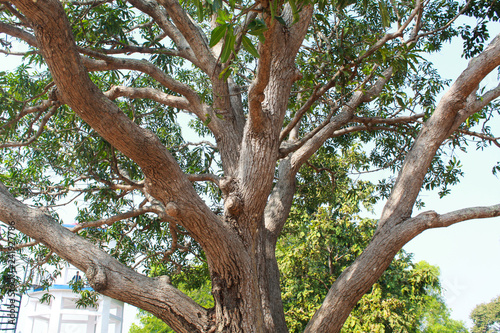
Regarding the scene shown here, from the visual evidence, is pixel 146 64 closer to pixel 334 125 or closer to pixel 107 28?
pixel 107 28

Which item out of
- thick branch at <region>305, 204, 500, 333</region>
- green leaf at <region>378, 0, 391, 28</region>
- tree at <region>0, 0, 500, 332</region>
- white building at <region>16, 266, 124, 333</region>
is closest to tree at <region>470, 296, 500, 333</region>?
white building at <region>16, 266, 124, 333</region>

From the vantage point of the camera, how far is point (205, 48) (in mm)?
4617

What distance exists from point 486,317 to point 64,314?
35.8 meters

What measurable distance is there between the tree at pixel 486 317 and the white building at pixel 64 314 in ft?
105

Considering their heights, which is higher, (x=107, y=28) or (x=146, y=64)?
(x=107, y=28)

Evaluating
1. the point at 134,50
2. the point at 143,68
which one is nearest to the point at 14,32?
the point at 143,68

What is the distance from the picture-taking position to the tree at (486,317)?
3434 cm

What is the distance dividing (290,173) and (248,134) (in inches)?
54.8

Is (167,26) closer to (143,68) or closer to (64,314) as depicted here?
(143,68)

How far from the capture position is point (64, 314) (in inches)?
628

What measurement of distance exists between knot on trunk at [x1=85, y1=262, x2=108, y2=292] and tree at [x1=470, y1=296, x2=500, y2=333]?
39855 millimetres

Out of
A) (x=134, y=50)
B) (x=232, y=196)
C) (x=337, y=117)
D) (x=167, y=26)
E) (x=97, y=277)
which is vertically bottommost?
(x=97, y=277)

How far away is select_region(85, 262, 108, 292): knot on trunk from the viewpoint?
2873mm

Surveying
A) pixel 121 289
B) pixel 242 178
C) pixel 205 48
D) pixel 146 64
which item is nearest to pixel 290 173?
pixel 242 178
